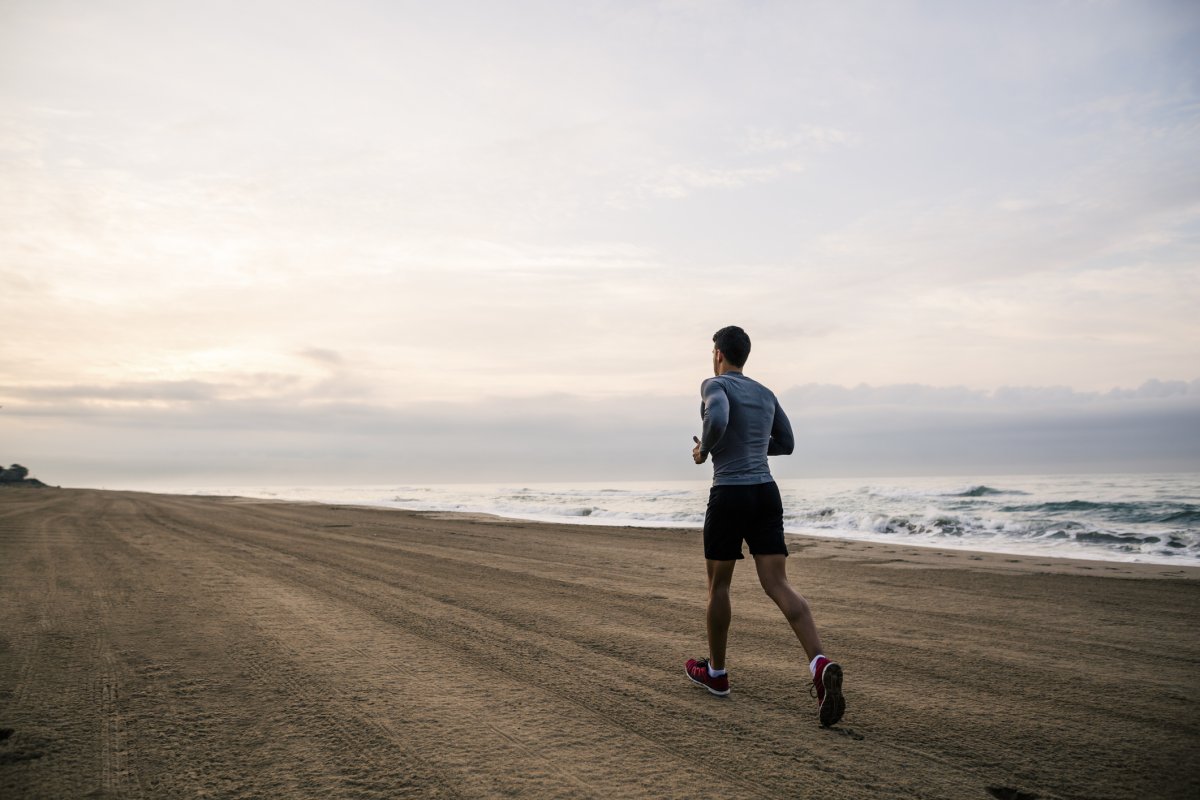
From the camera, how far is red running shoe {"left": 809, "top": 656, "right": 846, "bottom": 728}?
3.29 m

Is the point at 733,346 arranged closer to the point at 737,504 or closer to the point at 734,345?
the point at 734,345

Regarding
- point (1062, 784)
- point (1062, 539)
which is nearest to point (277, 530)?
point (1062, 784)

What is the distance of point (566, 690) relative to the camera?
3805mm

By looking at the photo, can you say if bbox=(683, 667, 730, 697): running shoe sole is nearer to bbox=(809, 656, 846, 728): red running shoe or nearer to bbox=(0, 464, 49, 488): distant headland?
bbox=(809, 656, 846, 728): red running shoe

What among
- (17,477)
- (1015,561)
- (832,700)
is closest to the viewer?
(832,700)

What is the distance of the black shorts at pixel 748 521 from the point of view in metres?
3.68

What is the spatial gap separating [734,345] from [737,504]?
3.20 feet

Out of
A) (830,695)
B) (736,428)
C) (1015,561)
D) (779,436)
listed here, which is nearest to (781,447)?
(779,436)

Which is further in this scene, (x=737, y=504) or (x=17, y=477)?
(x=17, y=477)

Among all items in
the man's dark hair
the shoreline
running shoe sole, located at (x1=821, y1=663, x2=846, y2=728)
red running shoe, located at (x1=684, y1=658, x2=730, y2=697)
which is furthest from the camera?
the shoreline

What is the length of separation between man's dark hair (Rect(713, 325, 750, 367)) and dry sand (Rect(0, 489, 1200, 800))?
2.00 metres

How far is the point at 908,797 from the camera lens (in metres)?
2.56

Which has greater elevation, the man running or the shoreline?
the man running

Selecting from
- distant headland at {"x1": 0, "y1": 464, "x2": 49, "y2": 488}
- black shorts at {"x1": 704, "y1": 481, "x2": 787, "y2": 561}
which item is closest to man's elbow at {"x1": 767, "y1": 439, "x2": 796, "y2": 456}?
black shorts at {"x1": 704, "y1": 481, "x2": 787, "y2": 561}
